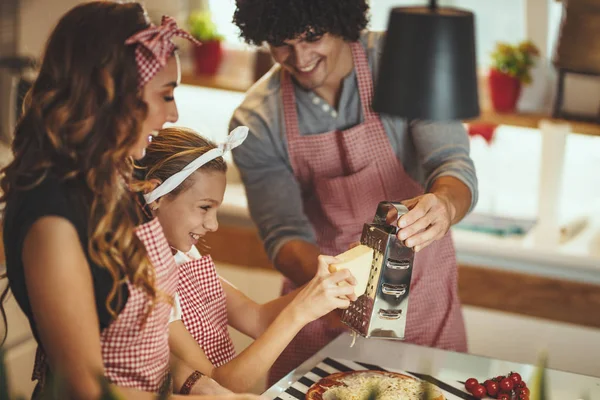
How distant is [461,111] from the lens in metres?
1.58

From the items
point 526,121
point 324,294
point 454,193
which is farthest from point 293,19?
point 526,121

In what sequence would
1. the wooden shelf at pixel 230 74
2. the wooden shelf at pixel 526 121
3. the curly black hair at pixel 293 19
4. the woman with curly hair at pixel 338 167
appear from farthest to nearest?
the wooden shelf at pixel 230 74, the wooden shelf at pixel 526 121, the woman with curly hair at pixel 338 167, the curly black hair at pixel 293 19

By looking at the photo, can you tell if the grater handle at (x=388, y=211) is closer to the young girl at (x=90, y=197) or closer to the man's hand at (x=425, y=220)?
the man's hand at (x=425, y=220)

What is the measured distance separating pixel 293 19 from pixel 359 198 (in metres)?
0.54

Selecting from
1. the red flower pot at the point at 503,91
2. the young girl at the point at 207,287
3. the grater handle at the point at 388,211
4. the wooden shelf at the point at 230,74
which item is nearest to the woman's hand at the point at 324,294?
the young girl at the point at 207,287

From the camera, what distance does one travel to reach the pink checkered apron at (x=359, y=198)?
2176 millimetres

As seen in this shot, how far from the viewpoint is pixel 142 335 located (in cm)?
142

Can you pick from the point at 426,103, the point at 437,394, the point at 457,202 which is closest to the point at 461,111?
the point at 426,103

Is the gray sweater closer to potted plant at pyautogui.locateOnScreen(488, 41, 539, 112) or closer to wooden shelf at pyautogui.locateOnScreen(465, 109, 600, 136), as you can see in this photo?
wooden shelf at pyautogui.locateOnScreen(465, 109, 600, 136)

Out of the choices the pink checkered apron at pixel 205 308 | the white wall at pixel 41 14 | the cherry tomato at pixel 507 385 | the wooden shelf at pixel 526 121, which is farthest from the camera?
the white wall at pixel 41 14

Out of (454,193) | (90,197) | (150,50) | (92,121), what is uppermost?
(150,50)

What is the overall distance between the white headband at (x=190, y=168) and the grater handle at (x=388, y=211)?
1.09 feet

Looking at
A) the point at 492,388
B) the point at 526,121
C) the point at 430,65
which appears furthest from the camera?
the point at 526,121

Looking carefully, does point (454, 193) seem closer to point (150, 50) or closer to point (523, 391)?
point (523, 391)
